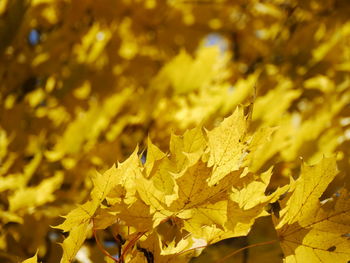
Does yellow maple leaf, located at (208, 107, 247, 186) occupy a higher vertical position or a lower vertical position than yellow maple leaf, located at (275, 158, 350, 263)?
higher

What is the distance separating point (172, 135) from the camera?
1.52 ft

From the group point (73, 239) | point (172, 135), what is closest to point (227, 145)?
point (172, 135)

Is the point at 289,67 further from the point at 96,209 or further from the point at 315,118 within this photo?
the point at 96,209

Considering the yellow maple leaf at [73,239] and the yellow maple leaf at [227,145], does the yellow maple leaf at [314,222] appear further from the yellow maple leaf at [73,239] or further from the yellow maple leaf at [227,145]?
the yellow maple leaf at [73,239]

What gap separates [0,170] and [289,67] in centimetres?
71

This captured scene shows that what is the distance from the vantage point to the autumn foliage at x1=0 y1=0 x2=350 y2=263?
17.8 inches

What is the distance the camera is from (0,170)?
0.93 m

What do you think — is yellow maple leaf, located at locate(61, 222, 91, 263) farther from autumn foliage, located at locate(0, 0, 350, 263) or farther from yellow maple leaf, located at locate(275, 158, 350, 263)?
yellow maple leaf, located at locate(275, 158, 350, 263)

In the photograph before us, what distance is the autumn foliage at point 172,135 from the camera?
17.8 inches

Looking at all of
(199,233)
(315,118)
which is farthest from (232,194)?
(315,118)

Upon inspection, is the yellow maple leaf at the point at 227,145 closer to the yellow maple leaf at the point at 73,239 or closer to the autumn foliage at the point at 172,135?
the autumn foliage at the point at 172,135

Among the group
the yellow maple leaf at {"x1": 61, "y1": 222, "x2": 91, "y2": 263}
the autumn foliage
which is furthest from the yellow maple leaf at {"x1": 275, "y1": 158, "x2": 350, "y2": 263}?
the yellow maple leaf at {"x1": 61, "y1": 222, "x2": 91, "y2": 263}

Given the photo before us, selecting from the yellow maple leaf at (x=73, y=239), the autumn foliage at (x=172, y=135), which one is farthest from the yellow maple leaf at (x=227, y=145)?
the yellow maple leaf at (x=73, y=239)

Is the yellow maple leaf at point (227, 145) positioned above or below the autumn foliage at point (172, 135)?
above
